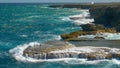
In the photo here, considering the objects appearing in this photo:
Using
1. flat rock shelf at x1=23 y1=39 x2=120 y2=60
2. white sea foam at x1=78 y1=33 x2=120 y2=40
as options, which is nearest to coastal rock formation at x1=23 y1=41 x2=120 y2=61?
flat rock shelf at x1=23 y1=39 x2=120 y2=60

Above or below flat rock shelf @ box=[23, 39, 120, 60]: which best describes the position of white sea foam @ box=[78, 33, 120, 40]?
below

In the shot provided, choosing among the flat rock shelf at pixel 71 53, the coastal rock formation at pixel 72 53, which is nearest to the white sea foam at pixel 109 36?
the flat rock shelf at pixel 71 53

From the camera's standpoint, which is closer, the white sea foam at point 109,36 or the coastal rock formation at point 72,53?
the coastal rock formation at point 72,53

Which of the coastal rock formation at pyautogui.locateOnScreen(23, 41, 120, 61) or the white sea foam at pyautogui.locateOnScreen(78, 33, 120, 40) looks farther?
the white sea foam at pyautogui.locateOnScreen(78, 33, 120, 40)

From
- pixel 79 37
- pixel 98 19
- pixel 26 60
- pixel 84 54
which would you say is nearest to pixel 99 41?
pixel 79 37

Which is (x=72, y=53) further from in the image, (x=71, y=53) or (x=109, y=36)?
(x=109, y=36)

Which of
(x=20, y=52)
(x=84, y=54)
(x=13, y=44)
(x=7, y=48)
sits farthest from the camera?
(x=13, y=44)

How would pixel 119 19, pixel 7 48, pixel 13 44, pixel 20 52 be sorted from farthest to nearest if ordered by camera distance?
pixel 119 19
pixel 13 44
pixel 7 48
pixel 20 52

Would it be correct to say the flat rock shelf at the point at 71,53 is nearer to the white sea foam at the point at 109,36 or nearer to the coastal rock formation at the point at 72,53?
the coastal rock formation at the point at 72,53

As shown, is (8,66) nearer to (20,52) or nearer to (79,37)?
(20,52)

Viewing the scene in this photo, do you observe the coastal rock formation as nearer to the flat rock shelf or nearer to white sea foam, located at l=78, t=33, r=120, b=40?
the flat rock shelf

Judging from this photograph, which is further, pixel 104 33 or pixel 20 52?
pixel 104 33
